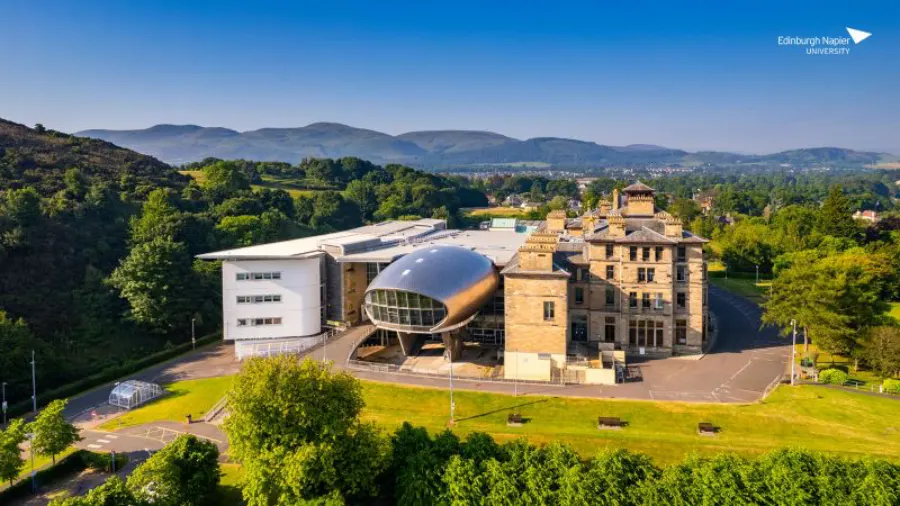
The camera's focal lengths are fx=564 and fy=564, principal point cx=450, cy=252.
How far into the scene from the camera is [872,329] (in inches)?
1977

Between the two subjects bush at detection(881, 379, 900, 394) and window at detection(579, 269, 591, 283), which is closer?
bush at detection(881, 379, 900, 394)

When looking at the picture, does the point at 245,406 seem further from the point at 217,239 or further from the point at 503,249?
the point at 217,239

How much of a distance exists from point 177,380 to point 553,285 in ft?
120

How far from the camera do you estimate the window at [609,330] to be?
57.2 metres

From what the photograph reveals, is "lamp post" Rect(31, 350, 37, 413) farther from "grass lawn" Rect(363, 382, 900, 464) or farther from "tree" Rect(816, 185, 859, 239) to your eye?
"tree" Rect(816, 185, 859, 239)

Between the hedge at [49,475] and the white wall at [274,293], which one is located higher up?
the white wall at [274,293]

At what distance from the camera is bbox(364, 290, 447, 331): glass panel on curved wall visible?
48531 mm

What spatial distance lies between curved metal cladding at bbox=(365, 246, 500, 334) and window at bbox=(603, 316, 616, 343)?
518 inches

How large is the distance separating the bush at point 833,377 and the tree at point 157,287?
216 feet

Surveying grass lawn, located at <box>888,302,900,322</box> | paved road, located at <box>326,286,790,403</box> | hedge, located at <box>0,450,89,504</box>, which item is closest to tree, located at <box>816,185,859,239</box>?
grass lawn, located at <box>888,302,900,322</box>

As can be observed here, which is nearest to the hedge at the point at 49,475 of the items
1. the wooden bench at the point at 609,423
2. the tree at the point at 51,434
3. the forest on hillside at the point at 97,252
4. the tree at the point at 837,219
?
the tree at the point at 51,434

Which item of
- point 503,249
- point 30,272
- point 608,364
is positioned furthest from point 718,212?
point 30,272

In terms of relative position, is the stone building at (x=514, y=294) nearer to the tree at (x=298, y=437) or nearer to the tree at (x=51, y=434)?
the tree at (x=298, y=437)

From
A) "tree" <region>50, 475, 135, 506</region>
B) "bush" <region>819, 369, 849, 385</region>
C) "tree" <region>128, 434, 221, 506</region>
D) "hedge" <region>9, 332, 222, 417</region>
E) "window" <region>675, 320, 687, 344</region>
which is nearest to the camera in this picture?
"tree" <region>50, 475, 135, 506</region>
